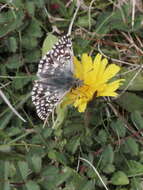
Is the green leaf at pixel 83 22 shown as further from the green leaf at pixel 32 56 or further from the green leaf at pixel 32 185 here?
the green leaf at pixel 32 185

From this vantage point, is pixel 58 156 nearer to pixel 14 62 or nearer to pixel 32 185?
pixel 32 185

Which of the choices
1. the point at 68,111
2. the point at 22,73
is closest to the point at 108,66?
the point at 68,111

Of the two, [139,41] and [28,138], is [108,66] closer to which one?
[139,41]

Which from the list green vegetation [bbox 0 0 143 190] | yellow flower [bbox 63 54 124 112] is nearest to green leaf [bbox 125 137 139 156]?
green vegetation [bbox 0 0 143 190]

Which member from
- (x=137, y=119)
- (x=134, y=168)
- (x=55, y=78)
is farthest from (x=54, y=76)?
(x=134, y=168)

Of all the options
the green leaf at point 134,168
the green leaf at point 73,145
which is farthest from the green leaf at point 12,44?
the green leaf at point 134,168

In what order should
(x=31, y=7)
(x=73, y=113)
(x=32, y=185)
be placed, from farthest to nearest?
(x=31, y=7)
(x=73, y=113)
(x=32, y=185)

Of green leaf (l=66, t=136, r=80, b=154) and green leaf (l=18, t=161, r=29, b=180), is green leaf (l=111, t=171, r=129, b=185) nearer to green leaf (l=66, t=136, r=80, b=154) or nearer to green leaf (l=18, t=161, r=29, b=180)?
green leaf (l=66, t=136, r=80, b=154)
